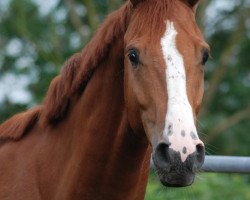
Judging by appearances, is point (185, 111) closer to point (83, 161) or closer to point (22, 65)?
point (83, 161)

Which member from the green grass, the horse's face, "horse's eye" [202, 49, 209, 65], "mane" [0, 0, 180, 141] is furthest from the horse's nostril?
the green grass

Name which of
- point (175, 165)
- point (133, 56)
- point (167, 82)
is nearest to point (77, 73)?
point (133, 56)

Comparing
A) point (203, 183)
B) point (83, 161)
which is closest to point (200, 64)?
point (83, 161)

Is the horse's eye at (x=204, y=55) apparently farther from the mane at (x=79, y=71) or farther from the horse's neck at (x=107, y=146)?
the horse's neck at (x=107, y=146)

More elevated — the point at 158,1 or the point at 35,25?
the point at 158,1

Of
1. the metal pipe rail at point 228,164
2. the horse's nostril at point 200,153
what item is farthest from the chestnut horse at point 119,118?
the metal pipe rail at point 228,164

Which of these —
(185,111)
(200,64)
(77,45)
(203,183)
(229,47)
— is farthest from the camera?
(77,45)

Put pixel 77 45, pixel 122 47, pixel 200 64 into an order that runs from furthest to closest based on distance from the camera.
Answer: pixel 77 45
pixel 122 47
pixel 200 64

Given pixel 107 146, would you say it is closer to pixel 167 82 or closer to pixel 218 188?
pixel 167 82

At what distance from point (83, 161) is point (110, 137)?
217 millimetres

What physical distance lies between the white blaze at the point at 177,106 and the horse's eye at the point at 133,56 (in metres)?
0.17

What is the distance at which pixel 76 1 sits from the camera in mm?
18422

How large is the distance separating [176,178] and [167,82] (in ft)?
1.70

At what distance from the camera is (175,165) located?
3822 millimetres
